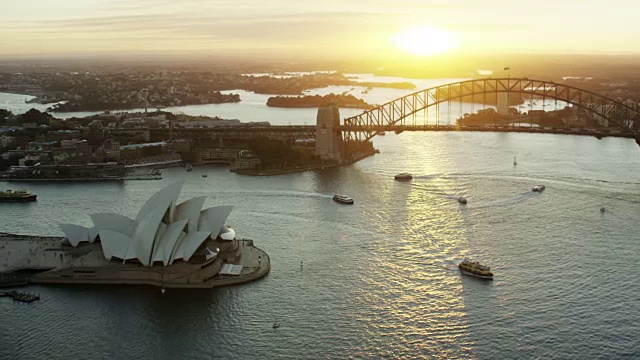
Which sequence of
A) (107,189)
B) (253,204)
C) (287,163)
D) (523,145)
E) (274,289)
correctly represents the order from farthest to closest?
(523,145) → (287,163) → (107,189) → (253,204) → (274,289)

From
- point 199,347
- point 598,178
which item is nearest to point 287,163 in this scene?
point 598,178

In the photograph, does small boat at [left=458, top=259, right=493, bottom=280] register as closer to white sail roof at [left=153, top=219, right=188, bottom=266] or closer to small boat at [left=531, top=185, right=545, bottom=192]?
white sail roof at [left=153, top=219, right=188, bottom=266]

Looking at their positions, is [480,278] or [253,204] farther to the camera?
[253,204]

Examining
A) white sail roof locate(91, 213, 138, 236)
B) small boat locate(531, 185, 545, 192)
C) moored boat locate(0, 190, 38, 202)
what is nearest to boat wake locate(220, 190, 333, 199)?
moored boat locate(0, 190, 38, 202)

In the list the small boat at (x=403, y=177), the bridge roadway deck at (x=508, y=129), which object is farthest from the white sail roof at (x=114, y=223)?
the bridge roadway deck at (x=508, y=129)

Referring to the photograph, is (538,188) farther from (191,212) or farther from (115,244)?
(115,244)

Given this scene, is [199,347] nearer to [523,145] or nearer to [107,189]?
[107,189]
